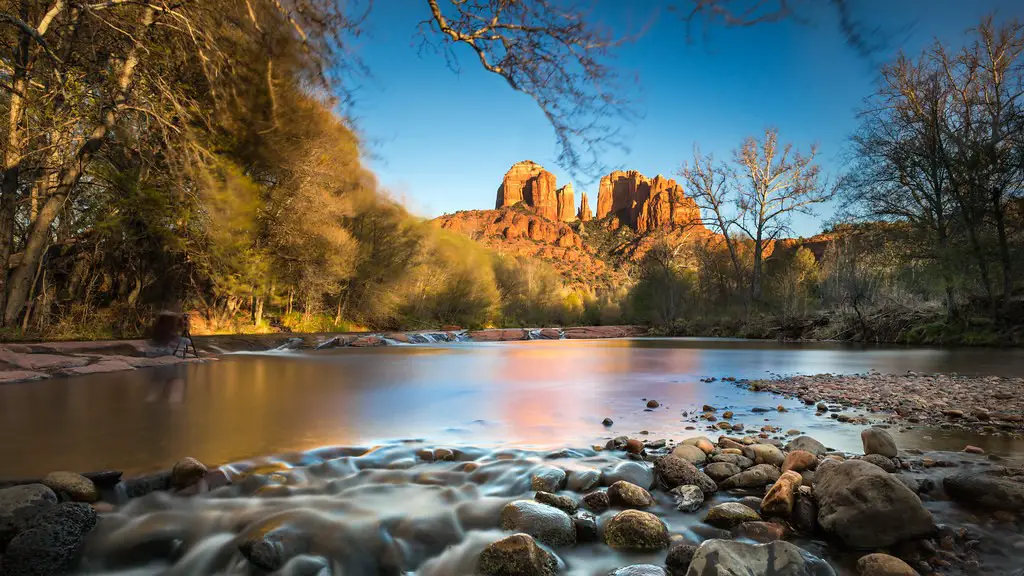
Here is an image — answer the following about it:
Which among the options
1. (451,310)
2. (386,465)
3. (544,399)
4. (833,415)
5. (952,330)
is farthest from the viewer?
(451,310)

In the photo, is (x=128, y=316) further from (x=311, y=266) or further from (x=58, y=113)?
(x=58, y=113)

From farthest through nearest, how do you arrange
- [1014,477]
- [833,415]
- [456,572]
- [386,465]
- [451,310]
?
[451,310] → [833,415] → [386,465] → [1014,477] → [456,572]

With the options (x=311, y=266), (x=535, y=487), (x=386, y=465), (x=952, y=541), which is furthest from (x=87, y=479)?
(x=311, y=266)

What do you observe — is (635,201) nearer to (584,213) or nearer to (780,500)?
(584,213)

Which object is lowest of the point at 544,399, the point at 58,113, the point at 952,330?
the point at 544,399

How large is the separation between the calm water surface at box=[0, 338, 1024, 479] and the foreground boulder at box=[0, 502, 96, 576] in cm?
105

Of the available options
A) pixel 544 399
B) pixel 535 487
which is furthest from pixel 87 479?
pixel 544 399

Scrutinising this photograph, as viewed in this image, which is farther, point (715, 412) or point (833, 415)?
point (715, 412)

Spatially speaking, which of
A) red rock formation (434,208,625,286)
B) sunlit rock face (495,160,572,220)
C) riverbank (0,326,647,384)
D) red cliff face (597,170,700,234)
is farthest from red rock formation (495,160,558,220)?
riverbank (0,326,647,384)

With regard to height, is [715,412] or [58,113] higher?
[58,113]

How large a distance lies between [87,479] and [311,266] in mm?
14905

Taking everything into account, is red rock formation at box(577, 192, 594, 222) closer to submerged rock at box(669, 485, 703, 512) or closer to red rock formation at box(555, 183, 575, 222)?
red rock formation at box(555, 183, 575, 222)

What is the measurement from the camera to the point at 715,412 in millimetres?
5273

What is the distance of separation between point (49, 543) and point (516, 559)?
1948mm
